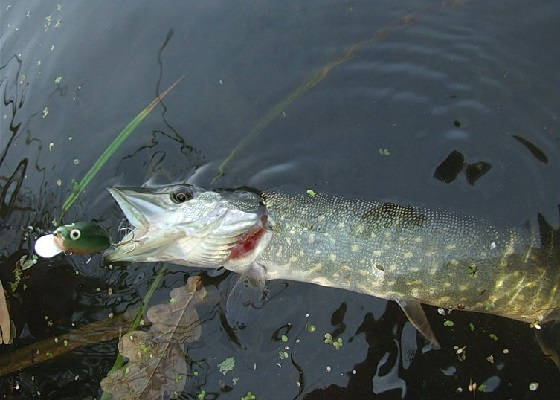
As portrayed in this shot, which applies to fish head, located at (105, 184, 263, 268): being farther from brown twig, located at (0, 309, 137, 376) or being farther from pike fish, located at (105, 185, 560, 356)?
brown twig, located at (0, 309, 137, 376)

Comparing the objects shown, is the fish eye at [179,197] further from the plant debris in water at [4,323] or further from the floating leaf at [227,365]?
the plant debris in water at [4,323]

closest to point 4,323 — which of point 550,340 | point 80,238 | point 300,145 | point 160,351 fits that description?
point 160,351

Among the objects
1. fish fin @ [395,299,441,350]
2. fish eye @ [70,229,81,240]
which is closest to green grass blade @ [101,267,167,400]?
fish eye @ [70,229,81,240]

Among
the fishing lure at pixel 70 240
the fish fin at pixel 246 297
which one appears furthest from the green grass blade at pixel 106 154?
the fish fin at pixel 246 297

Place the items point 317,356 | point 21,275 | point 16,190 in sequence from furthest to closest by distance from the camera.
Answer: point 16,190
point 21,275
point 317,356

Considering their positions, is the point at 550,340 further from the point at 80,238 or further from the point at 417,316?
the point at 80,238

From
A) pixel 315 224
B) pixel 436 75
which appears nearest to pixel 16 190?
pixel 315 224

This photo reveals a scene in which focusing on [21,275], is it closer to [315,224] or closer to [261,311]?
[261,311]

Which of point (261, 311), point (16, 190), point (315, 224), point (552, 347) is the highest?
point (16, 190)
